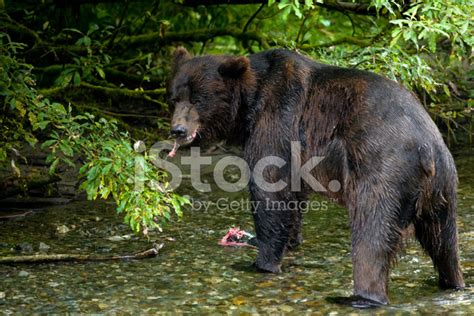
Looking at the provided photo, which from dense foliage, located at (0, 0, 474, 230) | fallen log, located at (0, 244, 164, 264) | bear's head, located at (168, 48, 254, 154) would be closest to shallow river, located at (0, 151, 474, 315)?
fallen log, located at (0, 244, 164, 264)

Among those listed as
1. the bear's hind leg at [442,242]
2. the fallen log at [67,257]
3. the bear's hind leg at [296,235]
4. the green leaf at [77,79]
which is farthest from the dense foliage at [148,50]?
the bear's hind leg at [442,242]

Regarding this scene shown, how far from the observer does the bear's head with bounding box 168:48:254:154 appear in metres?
6.67

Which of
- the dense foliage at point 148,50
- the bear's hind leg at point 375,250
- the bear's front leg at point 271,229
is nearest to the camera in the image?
the bear's hind leg at point 375,250

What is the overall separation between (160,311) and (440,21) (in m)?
3.16

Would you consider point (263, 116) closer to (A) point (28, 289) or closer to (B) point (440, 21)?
(B) point (440, 21)

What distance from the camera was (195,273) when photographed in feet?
Answer: 21.3

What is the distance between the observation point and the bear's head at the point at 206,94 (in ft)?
21.9

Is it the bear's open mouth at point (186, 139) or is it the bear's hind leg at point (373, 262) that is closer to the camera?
the bear's hind leg at point (373, 262)

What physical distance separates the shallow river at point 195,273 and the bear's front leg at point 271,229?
0.12m

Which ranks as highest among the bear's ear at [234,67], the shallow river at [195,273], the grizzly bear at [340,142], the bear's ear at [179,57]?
the bear's ear at [179,57]

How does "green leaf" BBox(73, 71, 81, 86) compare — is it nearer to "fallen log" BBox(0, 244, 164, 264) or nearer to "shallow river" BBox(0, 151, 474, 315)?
"shallow river" BBox(0, 151, 474, 315)

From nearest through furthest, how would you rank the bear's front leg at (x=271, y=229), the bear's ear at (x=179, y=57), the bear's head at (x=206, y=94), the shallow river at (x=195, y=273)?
the shallow river at (x=195, y=273) → the bear's front leg at (x=271, y=229) → the bear's head at (x=206, y=94) → the bear's ear at (x=179, y=57)

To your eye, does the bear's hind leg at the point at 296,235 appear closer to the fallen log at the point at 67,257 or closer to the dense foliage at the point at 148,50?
the dense foliage at the point at 148,50

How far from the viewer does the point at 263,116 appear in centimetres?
660
